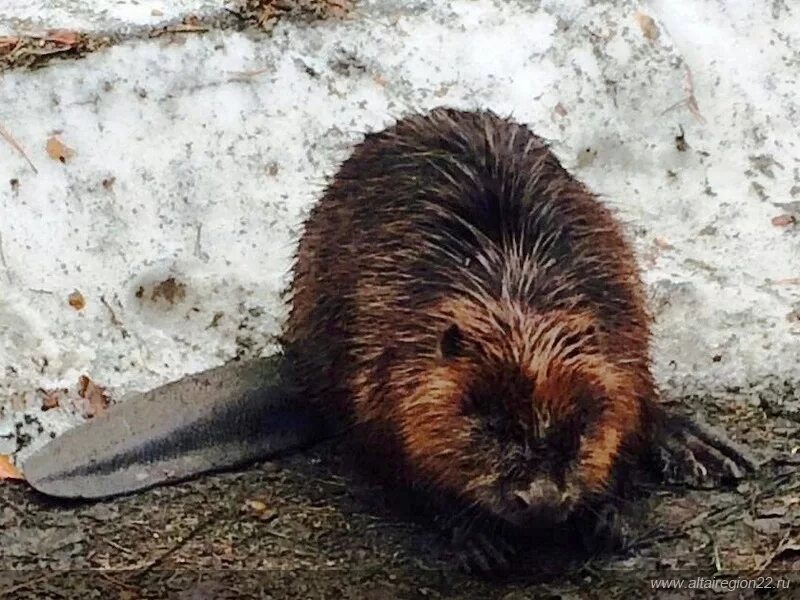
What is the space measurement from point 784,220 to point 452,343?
1204mm

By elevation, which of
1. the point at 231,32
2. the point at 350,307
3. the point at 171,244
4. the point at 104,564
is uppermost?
the point at 231,32

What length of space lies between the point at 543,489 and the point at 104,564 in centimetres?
71

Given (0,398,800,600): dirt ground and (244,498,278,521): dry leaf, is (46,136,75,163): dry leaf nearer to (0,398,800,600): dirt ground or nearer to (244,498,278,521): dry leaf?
(0,398,800,600): dirt ground

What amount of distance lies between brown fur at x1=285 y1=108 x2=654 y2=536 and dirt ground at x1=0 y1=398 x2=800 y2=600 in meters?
0.12

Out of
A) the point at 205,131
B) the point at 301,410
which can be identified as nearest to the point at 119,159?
the point at 205,131

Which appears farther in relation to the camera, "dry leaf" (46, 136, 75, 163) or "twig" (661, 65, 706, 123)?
"twig" (661, 65, 706, 123)

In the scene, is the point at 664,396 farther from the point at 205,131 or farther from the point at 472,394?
the point at 205,131

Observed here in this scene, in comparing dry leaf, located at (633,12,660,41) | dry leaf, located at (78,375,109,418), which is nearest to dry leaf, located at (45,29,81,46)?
dry leaf, located at (78,375,109,418)

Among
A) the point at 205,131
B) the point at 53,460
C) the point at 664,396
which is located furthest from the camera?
the point at 205,131

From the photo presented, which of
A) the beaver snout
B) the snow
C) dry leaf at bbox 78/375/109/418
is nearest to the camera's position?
the beaver snout

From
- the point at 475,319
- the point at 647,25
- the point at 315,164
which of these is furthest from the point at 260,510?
the point at 647,25

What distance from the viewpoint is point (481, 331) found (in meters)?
2.56

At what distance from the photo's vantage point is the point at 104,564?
2689 millimetres

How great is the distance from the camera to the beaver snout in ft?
8.04
